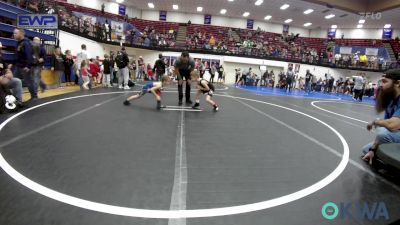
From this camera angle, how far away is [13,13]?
979 cm

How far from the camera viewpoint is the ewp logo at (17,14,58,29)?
918 centimetres

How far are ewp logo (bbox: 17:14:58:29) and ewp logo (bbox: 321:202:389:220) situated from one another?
10099mm

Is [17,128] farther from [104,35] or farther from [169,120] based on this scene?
[104,35]

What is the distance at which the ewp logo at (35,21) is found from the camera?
9.18 metres

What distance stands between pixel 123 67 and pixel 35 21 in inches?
139

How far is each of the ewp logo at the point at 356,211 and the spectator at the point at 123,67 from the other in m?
10.2

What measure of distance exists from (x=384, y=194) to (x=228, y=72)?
82.1 feet

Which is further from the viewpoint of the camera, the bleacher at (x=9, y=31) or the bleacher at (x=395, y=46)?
the bleacher at (x=395, y=46)

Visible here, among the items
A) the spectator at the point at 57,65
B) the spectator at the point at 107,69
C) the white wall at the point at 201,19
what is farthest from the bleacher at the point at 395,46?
the spectator at the point at 57,65

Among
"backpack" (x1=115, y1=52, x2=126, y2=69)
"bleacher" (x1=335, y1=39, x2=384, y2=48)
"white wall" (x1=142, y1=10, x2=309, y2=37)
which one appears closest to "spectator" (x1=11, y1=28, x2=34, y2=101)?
"backpack" (x1=115, y1=52, x2=126, y2=69)

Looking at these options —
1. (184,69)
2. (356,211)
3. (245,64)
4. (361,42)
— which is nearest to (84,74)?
(184,69)

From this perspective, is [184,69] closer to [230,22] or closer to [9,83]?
[9,83]

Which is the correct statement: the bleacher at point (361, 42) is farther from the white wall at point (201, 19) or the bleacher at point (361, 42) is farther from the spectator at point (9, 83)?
the spectator at point (9, 83)

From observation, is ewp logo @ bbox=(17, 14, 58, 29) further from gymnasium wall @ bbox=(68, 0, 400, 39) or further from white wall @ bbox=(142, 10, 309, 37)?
white wall @ bbox=(142, 10, 309, 37)
